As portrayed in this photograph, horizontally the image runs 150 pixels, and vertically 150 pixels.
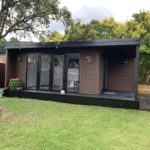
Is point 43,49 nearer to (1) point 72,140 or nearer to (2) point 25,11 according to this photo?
(2) point 25,11

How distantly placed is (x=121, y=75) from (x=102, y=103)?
4.40 meters

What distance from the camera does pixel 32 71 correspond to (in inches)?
443

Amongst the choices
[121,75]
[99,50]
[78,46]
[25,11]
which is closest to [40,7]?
[25,11]

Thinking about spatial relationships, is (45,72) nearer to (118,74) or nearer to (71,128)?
(118,74)

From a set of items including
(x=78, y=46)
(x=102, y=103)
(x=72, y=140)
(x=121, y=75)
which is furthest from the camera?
(x=121, y=75)

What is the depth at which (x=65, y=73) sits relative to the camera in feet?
33.7

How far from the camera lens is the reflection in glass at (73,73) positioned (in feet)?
33.3

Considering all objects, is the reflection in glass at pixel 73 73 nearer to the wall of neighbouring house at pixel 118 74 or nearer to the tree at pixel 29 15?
the tree at pixel 29 15

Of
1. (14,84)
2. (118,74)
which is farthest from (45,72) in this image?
(118,74)

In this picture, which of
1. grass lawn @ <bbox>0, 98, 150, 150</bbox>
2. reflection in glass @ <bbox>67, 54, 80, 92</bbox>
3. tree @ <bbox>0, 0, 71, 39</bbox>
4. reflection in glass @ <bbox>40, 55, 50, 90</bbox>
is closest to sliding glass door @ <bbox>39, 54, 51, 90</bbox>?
reflection in glass @ <bbox>40, 55, 50, 90</bbox>

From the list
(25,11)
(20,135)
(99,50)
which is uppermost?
(25,11)

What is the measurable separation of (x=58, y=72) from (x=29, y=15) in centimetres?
365

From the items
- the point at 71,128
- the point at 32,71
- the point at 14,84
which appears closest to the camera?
the point at 71,128

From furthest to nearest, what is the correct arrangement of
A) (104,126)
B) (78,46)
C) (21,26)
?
(78,46) < (21,26) < (104,126)
